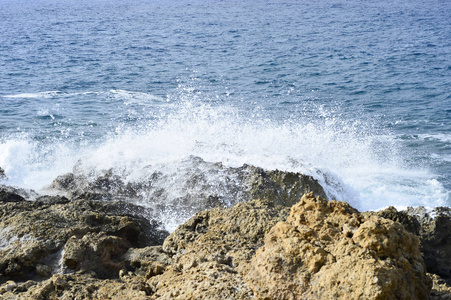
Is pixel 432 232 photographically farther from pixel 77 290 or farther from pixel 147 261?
pixel 77 290

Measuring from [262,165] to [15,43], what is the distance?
2202 centimetres

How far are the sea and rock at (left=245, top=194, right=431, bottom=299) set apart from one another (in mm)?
4347

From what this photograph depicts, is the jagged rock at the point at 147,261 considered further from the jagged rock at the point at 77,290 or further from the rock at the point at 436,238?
the rock at the point at 436,238

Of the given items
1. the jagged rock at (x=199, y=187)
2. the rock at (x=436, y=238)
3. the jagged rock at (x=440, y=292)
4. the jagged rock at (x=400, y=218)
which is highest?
the jagged rock at (x=440, y=292)

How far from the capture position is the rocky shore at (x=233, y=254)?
8.95 ft

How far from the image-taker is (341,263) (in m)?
2.73

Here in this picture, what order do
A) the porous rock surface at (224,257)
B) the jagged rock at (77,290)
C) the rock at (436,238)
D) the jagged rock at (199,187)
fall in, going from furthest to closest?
the jagged rock at (199,187) → the rock at (436,238) → the jagged rock at (77,290) → the porous rock surface at (224,257)

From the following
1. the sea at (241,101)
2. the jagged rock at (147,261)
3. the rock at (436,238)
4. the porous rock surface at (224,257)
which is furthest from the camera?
the sea at (241,101)

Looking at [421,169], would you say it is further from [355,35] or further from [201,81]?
[355,35]

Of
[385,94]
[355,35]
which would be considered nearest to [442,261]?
[385,94]

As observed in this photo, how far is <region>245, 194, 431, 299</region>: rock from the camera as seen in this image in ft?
8.50

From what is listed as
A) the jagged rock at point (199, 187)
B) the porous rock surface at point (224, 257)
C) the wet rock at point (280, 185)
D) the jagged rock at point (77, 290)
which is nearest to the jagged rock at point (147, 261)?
Result: the porous rock surface at point (224, 257)

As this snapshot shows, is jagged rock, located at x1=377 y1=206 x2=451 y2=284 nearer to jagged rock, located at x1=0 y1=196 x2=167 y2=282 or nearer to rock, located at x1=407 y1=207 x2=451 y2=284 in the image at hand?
rock, located at x1=407 y1=207 x2=451 y2=284

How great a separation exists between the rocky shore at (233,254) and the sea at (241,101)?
8.97 feet
